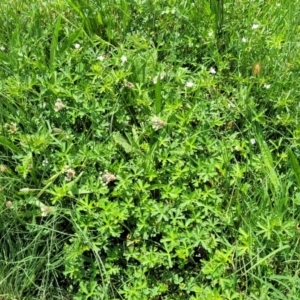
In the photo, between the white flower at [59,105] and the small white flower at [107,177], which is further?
the white flower at [59,105]

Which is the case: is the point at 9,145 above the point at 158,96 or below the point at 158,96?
below

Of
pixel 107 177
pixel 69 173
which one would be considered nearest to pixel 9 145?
pixel 69 173

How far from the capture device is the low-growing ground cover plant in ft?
6.73

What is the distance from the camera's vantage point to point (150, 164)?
2.15m

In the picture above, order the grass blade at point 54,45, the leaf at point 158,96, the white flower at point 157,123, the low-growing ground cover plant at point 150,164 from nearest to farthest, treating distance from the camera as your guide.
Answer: the low-growing ground cover plant at point 150,164 → the white flower at point 157,123 → the leaf at point 158,96 → the grass blade at point 54,45

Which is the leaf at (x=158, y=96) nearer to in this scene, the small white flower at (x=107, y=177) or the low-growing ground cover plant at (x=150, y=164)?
the low-growing ground cover plant at (x=150, y=164)

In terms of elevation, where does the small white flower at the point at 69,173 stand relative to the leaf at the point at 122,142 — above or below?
below

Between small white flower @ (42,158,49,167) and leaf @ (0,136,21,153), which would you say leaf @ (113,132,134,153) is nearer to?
small white flower @ (42,158,49,167)

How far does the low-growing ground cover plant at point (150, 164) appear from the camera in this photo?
6.73ft

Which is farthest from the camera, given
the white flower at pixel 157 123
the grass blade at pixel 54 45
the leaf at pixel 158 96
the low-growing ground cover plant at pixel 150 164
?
the grass blade at pixel 54 45

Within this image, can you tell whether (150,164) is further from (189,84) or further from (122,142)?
(189,84)

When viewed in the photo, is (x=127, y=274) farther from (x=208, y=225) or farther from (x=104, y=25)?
(x=104, y=25)

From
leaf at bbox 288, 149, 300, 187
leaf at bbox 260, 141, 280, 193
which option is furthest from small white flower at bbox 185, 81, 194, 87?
leaf at bbox 288, 149, 300, 187

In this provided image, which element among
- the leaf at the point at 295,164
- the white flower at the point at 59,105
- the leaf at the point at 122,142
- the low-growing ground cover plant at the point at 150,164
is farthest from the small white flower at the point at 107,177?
the leaf at the point at 295,164
